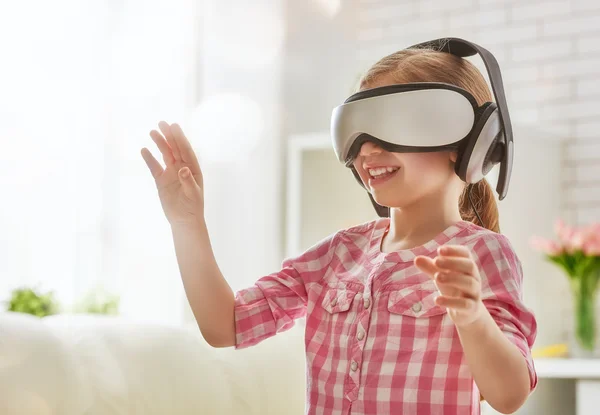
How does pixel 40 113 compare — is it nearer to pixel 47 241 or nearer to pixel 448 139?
pixel 47 241

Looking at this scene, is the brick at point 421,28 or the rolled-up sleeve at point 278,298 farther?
the brick at point 421,28

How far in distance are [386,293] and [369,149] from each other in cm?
18

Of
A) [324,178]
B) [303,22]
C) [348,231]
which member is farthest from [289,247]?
[348,231]

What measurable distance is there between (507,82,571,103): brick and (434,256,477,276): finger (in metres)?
2.64

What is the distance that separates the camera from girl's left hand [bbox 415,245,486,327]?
78 centimetres

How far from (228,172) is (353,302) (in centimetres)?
238

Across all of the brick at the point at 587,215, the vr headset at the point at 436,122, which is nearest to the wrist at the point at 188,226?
the vr headset at the point at 436,122

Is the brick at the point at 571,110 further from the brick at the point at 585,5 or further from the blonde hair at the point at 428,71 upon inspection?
the blonde hair at the point at 428,71

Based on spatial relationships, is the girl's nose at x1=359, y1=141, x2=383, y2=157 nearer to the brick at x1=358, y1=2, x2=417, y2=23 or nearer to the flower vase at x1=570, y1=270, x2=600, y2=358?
the flower vase at x1=570, y1=270, x2=600, y2=358

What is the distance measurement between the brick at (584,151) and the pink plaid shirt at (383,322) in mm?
2258

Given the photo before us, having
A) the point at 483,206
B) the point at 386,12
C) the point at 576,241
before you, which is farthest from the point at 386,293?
the point at 386,12

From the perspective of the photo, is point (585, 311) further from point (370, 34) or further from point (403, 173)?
point (403, 173)

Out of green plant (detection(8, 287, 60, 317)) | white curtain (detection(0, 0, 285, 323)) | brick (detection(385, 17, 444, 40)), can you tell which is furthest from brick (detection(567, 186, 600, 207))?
green plant (detection(8, 287, 60, 317))

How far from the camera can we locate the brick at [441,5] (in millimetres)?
3506
